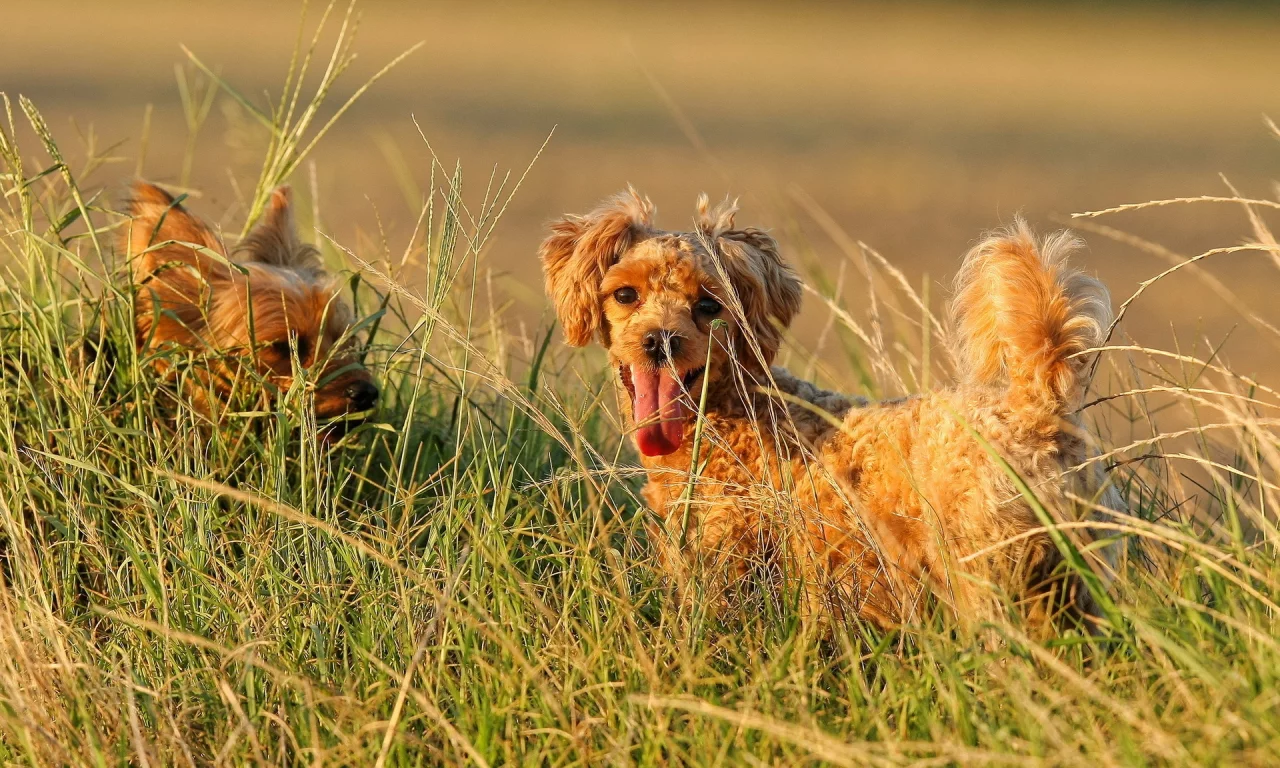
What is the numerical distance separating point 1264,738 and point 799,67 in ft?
122

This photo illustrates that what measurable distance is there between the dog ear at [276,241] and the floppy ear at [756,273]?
1.71 m

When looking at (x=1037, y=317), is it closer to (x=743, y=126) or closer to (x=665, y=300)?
(x=665, y=300)

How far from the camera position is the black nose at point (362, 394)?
447 centimetres

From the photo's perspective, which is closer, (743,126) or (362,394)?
(362,394)

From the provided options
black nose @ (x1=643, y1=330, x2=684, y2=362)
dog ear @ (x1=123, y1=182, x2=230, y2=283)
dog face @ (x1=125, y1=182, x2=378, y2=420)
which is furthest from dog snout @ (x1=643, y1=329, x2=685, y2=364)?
dog ear @ (x1=123, y1=182, x2=230, y2=283)

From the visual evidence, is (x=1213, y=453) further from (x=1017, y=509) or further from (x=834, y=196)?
(x=834, y=196)

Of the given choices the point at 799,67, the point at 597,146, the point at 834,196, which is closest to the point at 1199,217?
the point at 834,196

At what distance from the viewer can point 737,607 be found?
328cm

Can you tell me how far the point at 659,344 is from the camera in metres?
3.88

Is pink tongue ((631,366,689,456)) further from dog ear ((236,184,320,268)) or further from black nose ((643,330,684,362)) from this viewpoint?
dog ear ((236,184,320,268))

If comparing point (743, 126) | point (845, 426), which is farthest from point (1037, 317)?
point (743, 126)

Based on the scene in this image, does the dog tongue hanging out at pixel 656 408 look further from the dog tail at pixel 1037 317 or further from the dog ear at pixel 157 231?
the dog ear at pixel 157 231

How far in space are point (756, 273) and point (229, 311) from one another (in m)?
1.85

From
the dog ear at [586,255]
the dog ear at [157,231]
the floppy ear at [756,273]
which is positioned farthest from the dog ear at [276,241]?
the floppy ear at [756,273]
